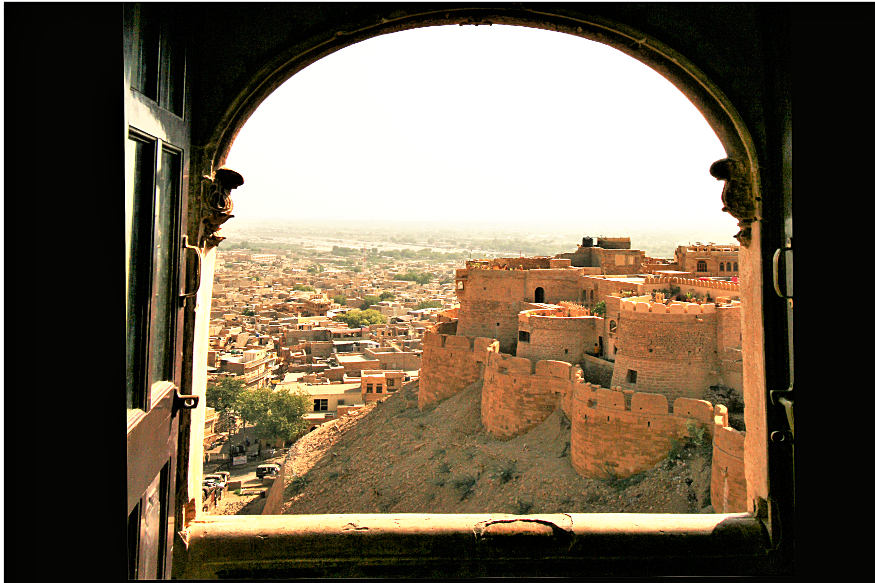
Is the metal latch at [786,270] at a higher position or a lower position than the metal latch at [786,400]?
higher

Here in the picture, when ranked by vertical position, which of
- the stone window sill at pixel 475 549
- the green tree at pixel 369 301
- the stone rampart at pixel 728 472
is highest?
the green tree at pixel 369 301

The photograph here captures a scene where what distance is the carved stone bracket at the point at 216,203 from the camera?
251 cm

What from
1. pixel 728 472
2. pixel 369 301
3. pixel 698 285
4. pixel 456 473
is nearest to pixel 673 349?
pixel 728 472

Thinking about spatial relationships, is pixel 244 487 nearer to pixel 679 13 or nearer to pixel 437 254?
pixel 679 13

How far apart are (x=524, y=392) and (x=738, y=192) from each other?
1065 centimetres

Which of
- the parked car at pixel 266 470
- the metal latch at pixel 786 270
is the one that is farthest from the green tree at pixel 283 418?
the metal latch at pixel 786 270

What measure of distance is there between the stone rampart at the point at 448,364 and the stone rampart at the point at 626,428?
4.60 m

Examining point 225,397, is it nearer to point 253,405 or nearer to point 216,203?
point 253,405

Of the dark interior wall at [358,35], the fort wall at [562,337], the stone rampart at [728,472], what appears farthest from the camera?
the fort wall at [562,337]

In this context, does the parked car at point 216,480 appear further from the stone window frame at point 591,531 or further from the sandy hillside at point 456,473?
the stone window frame at point 591,531

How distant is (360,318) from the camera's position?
48000 mm

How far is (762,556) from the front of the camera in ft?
8.16

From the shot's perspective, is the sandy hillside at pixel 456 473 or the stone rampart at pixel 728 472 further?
the sandy hillside at pixel 456 473

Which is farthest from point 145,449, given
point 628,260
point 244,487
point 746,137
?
point 628,260
